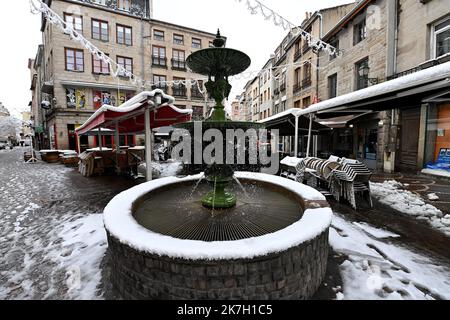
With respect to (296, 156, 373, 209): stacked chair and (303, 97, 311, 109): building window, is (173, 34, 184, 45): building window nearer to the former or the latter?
(303, 97, 311, 109): building window

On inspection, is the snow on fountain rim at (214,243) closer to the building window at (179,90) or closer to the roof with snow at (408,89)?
the roof with snow at (408,89)

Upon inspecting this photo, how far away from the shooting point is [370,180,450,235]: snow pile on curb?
3.99 m

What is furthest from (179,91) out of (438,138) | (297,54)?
(438,138)

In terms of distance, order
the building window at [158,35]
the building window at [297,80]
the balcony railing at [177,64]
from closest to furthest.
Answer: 1. the building window at [297,80]
2. the building window at [158,35]
3. the balcony railing at [177,64]

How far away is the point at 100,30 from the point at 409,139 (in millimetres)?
24308

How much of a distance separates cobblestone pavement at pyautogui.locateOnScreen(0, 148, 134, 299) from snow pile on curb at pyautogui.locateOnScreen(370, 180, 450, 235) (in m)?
5.73

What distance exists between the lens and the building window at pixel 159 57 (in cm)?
2191

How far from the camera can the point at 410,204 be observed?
4.98 metres

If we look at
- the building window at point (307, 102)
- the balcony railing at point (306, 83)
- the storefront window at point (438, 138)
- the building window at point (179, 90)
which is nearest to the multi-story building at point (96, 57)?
the building window at point (179, 90)

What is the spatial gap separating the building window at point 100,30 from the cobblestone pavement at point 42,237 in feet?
56.4

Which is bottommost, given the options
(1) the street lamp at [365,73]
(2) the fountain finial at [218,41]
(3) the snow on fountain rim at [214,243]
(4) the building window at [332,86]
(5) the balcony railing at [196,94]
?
(3) the snow on fountain rim at [214,243]

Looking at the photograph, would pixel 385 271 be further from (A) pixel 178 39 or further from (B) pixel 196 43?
(B) pixel 196 43

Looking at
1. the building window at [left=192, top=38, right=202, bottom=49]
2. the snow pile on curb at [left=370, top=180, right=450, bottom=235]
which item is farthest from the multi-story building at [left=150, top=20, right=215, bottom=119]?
the snow pile on curb at [left=370, top=180, right=450, bottom=235]

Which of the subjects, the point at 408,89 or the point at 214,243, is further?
the point at 408,89
